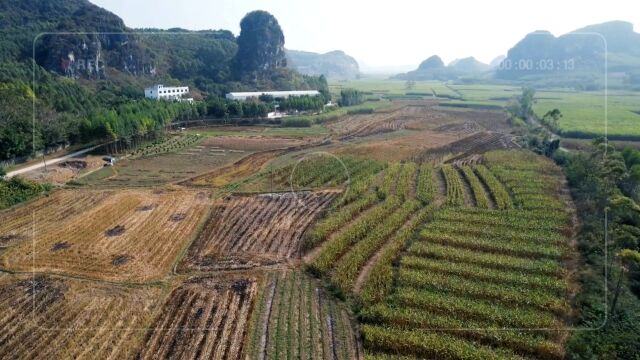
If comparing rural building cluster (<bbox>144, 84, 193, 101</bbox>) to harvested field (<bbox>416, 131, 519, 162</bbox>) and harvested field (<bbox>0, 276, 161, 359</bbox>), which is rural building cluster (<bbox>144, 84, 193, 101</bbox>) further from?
harvested field (<bbox>0, 276, 161, 359</bbox>)

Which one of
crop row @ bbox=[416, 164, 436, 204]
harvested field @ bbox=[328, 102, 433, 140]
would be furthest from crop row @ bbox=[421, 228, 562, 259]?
harvested field @ bbox=[328, 102, 433, 140]

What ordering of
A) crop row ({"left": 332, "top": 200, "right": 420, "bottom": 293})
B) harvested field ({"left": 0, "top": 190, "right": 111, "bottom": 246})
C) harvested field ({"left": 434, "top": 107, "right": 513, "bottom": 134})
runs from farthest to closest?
harvested field ({"left": 434, "top": 107, "right": 513, "bottom": 134}) → harvested field ({"left": 0, "top": 190, "right": 111, "bottom": 246}) → crop row ({"left": 332, "top": 200, "right": 420, "bottom": 293})

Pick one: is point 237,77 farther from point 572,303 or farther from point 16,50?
point 572,303

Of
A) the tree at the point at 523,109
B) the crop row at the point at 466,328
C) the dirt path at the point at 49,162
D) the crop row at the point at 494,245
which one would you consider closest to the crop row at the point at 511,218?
the crop row at the point at 494,245

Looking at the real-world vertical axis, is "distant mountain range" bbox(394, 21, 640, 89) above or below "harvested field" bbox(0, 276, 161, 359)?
above

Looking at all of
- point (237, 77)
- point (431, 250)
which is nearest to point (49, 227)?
point (431, 250)

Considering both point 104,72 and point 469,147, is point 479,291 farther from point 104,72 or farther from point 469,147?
point 104,72

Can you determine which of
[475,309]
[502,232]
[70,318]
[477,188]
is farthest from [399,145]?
[70,318]

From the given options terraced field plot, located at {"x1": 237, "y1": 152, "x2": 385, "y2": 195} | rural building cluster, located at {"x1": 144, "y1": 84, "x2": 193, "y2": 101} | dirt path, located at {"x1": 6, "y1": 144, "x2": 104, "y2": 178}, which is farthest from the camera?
rural building cluster, located at {"x1": 144, "y1": 84, "x2": 193, "y2": 101}
